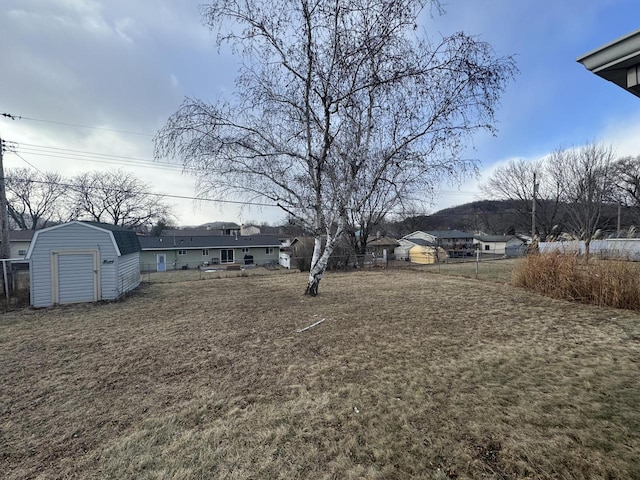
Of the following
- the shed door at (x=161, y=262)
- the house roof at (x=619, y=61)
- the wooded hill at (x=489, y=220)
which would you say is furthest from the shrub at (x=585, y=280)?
the shed door at (x=161, y=262)

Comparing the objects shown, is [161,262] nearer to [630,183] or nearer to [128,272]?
[128,272]

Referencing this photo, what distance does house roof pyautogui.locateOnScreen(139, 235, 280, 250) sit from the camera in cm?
2556

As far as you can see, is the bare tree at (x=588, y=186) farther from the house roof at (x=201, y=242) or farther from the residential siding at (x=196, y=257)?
the house roof at (x=201, y=242)

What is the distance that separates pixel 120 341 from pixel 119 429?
9.36 ft

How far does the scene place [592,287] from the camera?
6934 mm

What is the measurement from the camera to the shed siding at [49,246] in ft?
24.1

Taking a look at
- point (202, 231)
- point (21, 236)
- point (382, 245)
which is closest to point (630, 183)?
point (382, 245)

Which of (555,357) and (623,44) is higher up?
(623,44)

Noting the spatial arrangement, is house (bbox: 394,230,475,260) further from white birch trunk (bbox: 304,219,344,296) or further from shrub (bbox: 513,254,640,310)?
white birch trunk (bbox: 304,219,344,296)

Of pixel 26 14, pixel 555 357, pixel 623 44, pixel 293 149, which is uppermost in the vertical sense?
pixel 26 14

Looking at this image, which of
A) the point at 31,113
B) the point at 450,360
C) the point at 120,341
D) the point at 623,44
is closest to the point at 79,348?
the point at 120,341

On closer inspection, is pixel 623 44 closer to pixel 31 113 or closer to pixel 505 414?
pixel 505 414

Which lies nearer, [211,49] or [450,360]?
[450,360]

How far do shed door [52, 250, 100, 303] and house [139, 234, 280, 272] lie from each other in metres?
17.2
